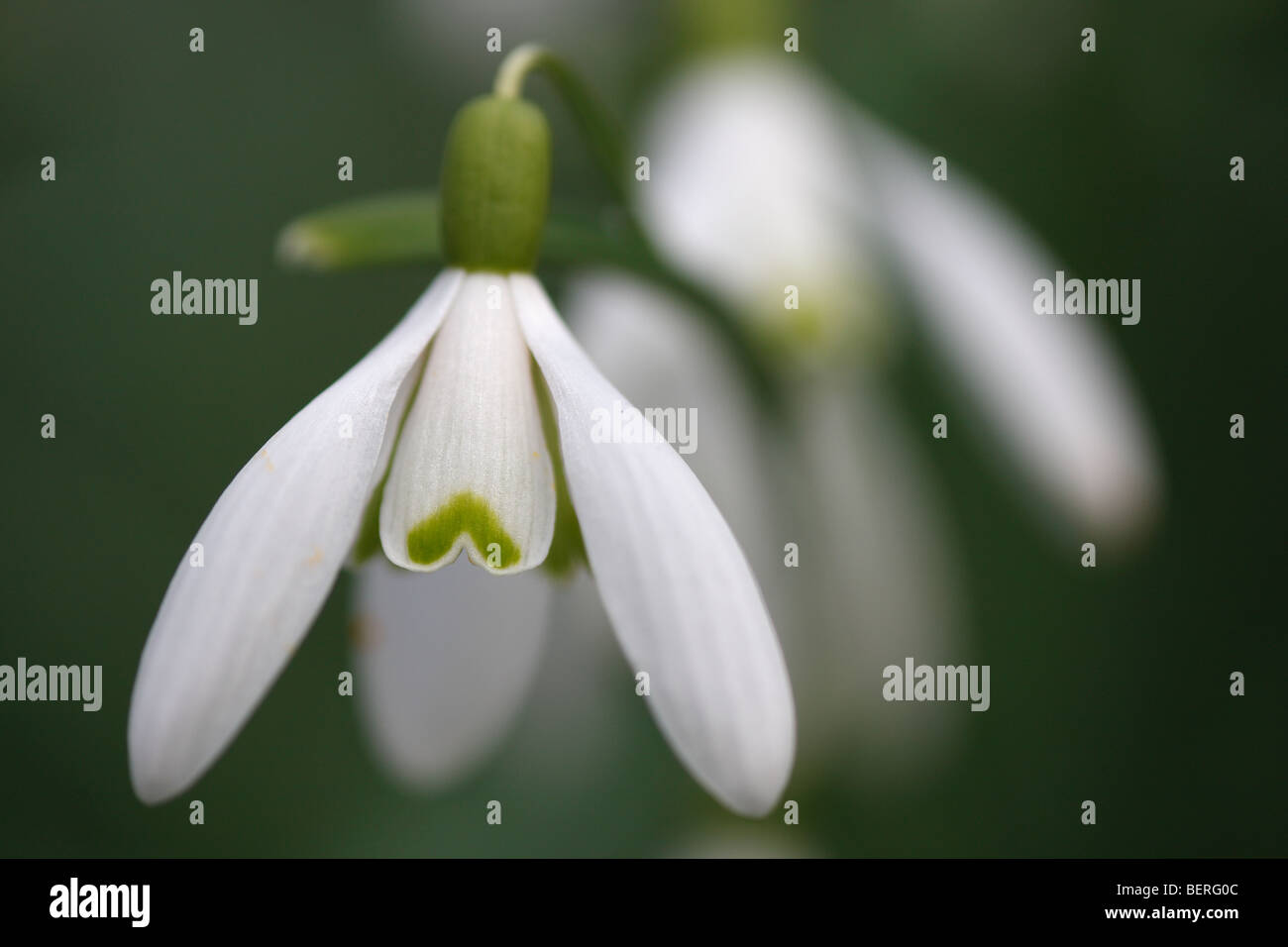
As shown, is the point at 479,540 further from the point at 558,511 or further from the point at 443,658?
the point at 443,658

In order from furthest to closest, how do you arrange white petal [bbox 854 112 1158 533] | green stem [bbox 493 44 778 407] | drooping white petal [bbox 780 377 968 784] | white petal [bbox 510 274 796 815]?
drooping white petal [bbox 780 377 968 784] < white petal [bbox 854 112 1158 533] < green stem [bbox 493 44 778 407] < white petal [bbox 510 274 796 815]

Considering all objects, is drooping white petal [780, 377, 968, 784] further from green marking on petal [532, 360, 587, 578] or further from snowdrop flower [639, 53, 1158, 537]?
green marking on petal [532, 360, 587, 578]

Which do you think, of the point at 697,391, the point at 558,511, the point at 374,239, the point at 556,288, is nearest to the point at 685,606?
the point at 558,511

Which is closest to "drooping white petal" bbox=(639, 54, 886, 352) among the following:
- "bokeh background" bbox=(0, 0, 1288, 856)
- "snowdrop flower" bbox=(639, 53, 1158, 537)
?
"snowdrop flower" bbox=(639, 53, 1158, 537)

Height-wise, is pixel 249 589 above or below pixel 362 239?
below

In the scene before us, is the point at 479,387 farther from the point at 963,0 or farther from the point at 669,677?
the point at 963,0

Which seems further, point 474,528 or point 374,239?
point 374,239

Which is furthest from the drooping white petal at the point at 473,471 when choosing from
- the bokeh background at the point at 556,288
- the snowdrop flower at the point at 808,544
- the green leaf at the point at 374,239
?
the bokeh background at the point at 556,288

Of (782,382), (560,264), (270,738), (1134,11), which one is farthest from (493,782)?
(1134,11)
